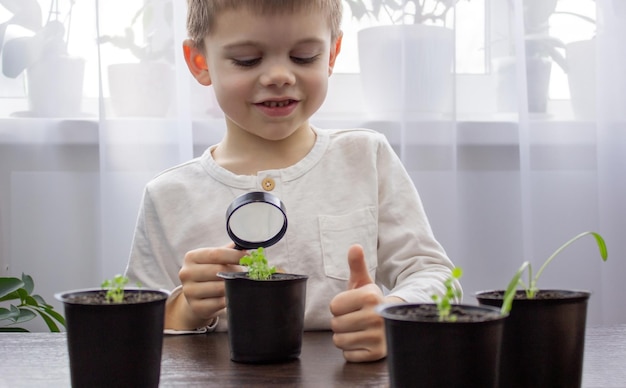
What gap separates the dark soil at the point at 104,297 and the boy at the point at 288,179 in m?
0.42

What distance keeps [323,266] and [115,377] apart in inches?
27.7

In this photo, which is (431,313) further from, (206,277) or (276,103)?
(276,103)

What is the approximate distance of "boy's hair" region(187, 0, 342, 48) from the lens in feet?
4.01

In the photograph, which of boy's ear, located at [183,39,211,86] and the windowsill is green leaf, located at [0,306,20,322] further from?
boy's ear, located at [183,39,211,86]

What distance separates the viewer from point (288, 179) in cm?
140

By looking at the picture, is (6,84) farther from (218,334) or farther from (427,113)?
(218,334)

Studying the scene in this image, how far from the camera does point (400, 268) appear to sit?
132 cm

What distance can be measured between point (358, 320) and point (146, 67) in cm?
129

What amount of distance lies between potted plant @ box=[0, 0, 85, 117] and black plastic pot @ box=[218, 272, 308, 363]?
133 cm

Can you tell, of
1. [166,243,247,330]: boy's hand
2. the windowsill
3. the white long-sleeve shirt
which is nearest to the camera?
[166,243,247,330]: boy's hand

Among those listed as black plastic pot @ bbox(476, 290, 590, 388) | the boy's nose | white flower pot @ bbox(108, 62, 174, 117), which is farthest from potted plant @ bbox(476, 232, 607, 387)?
white flower pot @ bbox(108, 62, 174, 117)

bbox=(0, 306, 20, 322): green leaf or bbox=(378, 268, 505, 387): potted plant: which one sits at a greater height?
bbox=(378, 268, 505, 387): potted plant

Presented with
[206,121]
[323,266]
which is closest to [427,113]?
[206,121]

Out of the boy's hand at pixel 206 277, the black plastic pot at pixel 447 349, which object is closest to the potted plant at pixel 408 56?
the boy's hand at pixel 206 277
